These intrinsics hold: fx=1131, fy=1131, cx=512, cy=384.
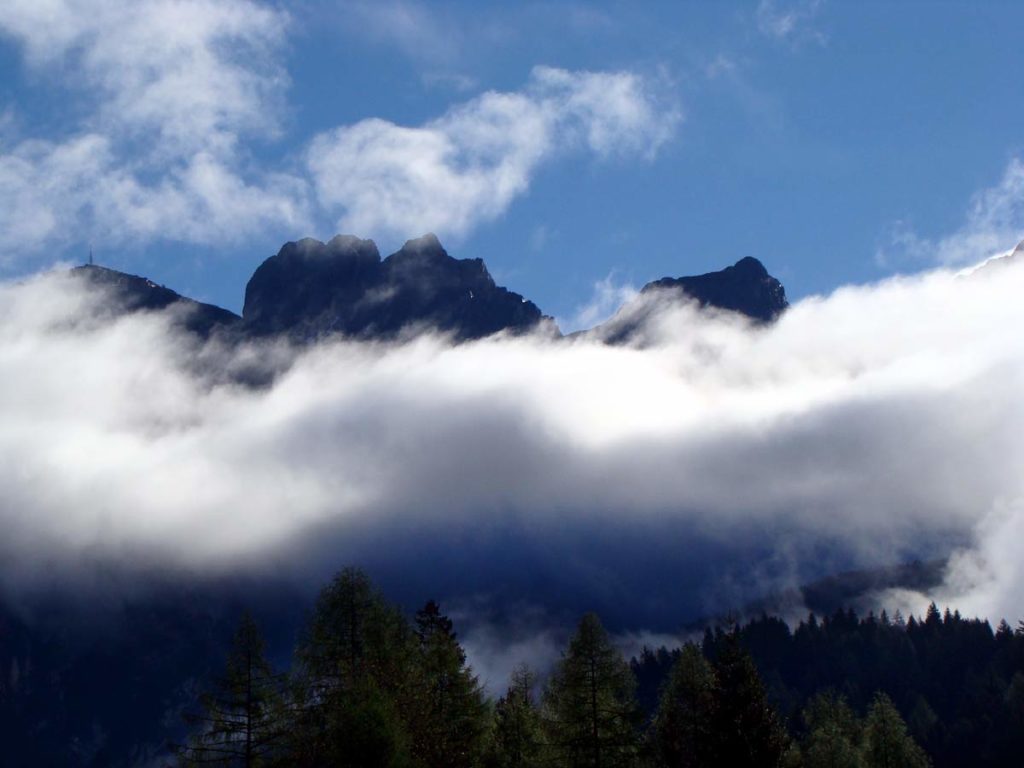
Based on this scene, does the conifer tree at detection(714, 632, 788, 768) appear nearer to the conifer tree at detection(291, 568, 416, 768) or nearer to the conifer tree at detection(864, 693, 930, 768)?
the conifer tree at detection(291, 568, 416, 768)

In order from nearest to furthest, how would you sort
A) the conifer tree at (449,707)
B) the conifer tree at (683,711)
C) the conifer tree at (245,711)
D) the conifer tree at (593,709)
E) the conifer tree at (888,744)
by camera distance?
1. the conifer tree at (245,711)
2. the conifer tree at (449,707)
3. the conifer tree at (593,709)
4. the conifer tree at (683,711)
5. the conifer tree at (888,744)

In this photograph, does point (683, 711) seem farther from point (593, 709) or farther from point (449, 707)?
point (449, 707)

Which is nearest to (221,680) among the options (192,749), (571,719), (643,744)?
(192,749)

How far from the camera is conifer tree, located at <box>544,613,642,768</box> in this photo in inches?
2566

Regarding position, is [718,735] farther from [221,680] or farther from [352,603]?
[221,680]

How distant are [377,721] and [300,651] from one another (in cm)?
1222

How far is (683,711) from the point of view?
84.9 m

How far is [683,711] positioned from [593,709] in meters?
21.4

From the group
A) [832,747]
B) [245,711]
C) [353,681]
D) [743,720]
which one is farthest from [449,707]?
[832,747]

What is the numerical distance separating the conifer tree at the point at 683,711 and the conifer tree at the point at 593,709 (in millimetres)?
5476

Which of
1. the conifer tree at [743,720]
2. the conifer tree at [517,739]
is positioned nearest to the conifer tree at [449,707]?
the conifer tree at [517,739]

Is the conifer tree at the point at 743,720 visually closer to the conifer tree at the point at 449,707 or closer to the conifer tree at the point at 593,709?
the conifer tree at the point at 593,709

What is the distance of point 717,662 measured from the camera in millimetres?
64562

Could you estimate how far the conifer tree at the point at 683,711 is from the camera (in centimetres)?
7769
